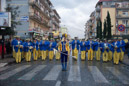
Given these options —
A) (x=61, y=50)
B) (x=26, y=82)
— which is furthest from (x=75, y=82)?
(x=61, y=50)

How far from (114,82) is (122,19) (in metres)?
53.3

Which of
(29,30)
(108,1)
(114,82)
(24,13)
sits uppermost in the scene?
(108,1)

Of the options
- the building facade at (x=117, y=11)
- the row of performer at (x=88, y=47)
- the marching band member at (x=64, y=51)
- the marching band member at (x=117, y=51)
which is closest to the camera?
the marching band member at (x=64, y=51)

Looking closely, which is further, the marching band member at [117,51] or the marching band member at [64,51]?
the marching band member at [117,51]

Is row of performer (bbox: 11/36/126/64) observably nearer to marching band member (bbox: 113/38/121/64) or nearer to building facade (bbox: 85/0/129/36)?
marching band member (bbox: 113/38/121/64)

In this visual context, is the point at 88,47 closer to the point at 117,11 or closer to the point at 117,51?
the point at 117,51

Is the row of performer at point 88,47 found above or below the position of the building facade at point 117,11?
below

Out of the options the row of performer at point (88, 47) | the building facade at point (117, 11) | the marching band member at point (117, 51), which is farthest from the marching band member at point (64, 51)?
the building facade at point (117, 11)

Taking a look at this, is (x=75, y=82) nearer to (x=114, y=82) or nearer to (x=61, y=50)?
(x=114, y=82)

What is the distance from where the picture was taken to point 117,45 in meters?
11.5

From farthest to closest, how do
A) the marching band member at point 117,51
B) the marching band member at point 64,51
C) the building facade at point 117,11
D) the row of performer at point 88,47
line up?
the building facade at point 117,11 < the row of performer at point 88,47 < the marching band member at point 117,51 < the marching band member at point 64,51

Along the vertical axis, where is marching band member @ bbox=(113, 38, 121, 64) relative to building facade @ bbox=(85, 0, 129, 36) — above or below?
below

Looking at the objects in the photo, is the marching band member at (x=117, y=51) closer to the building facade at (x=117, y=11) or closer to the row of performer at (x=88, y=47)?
the row of performer at (x=88, y=47)

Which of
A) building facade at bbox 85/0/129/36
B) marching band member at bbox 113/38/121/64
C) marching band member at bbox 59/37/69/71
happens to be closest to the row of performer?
marching band member at bbox 113/38/121/64
